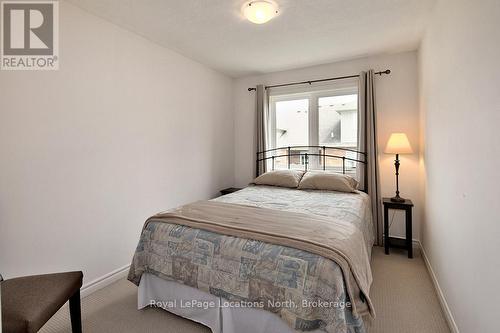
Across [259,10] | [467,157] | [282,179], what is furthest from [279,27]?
[467,157]

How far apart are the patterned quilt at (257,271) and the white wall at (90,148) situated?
73 centimetres

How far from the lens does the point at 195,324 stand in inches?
76.0

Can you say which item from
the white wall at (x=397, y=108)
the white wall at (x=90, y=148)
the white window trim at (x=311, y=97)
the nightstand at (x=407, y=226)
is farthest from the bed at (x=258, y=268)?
the white window trim at (x=311, y=97)

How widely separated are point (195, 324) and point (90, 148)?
181 centimetres

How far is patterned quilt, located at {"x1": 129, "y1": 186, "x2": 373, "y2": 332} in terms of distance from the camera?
1399mm

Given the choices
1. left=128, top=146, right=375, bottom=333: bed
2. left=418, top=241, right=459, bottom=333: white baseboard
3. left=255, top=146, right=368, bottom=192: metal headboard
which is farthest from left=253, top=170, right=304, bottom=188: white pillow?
left=418, top=241, right=459, bottom=333: white baseboard

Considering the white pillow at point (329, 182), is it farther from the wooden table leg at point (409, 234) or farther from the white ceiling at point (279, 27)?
the white ceiling at point (279, 27)

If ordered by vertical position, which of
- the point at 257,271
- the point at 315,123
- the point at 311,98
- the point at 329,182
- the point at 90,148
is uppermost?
the point at 311,98

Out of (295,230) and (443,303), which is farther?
(443,303)

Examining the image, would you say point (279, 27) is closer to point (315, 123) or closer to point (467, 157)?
point (315, 123)

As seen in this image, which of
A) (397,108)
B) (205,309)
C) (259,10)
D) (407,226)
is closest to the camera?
(205,309)

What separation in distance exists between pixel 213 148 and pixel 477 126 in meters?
3.26

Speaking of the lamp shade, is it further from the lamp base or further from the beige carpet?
the beige carpet

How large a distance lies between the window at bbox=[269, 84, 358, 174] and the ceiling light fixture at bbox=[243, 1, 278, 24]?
1.87 meters
